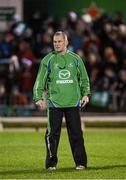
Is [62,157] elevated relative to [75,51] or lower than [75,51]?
lower

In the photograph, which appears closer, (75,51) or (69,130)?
(69,130)

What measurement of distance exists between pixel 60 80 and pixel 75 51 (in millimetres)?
12180

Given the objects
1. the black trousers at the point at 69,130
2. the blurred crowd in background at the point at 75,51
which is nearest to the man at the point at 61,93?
the black trousers at the point at 69,130

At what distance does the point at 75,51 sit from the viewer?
25203mm

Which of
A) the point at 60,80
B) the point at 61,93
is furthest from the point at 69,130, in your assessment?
the point at 60,80

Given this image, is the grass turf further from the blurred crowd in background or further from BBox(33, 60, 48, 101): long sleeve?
the blurred crowd in background

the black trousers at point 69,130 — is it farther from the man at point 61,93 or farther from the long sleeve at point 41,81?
the long sleeve at point 41,81

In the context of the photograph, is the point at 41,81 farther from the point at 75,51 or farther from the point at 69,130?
the point at 75,51

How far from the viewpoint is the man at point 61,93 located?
1306 centimetres

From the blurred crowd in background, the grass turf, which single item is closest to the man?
the grass turf

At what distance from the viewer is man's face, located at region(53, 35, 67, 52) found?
42.7 ft

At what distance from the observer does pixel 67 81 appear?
13.1 metres

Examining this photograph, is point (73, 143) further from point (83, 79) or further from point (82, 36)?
point (82, 36)

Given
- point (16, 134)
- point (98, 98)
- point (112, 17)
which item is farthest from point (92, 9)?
point (16, 134)
